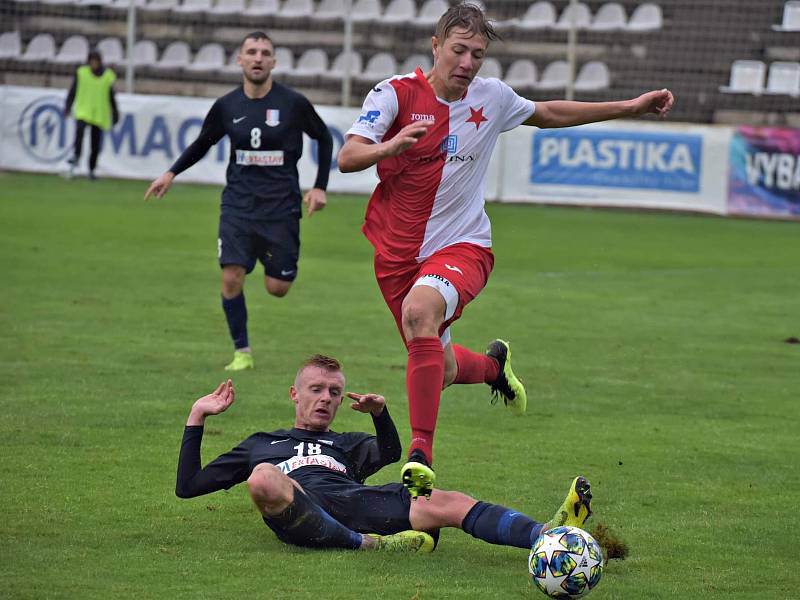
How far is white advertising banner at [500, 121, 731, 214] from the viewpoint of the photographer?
2169 cm

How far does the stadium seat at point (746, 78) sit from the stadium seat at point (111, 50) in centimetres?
1155

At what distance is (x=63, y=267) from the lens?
14.2m

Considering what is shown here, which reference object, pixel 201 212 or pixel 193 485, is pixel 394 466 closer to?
pixel 193 485

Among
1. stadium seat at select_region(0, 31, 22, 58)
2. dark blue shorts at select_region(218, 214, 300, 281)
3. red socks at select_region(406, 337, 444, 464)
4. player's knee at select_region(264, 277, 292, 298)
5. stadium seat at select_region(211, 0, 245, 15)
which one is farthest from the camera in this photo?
stadium seat at select_region(211, 0, 245, 15)

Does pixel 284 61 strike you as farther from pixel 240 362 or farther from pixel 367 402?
pixel 367 402

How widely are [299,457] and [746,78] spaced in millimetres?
20650

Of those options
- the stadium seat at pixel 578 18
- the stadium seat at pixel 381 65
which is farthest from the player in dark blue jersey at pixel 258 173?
the stadium seat at pixel 578 18

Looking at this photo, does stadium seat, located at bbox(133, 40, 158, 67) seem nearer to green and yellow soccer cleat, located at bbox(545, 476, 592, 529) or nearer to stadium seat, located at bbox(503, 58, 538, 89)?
stadium seat, located at bbox(503, 58, 538, 89)

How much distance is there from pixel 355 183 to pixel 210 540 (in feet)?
59.8

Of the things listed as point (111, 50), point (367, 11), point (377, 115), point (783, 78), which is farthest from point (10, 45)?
point (377, 115)

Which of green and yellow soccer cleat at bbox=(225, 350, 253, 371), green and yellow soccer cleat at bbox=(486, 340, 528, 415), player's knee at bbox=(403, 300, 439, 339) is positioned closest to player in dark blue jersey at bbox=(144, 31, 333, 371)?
green and yellow soccer cleat at bbox=(225, 350, 253, 371)

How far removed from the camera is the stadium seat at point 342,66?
26.6m

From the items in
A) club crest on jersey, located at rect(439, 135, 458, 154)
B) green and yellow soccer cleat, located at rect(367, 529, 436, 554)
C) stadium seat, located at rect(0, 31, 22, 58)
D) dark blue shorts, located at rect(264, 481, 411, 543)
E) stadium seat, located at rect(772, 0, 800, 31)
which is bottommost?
green and yellow soccer cleat, located at rect(367, 529, 436, 554)

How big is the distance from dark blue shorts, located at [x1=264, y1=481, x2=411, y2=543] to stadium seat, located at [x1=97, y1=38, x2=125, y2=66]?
23.6 m
